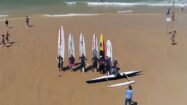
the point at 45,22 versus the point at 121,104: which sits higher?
the point at 45,22

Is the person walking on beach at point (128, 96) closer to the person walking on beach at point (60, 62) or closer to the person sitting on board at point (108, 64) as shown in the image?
the person sitting on board at point (108, 64)

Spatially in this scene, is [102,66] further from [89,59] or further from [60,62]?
[89,59]

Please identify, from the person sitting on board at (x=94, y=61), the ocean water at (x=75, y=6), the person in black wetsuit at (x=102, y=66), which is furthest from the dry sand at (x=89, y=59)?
the ocean water at (x=75, y=6)

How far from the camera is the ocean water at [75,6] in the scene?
41.8m

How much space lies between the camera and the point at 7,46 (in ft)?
94.3

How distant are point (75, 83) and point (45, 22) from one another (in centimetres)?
1419

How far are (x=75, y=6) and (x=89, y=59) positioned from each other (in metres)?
20.1

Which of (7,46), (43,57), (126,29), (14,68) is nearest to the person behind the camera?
(14,68)

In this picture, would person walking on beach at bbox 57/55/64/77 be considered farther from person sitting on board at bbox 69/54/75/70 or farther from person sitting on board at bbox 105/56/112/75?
person sitting on board at bbox 105/56/112/75

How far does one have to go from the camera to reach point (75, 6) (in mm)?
45094

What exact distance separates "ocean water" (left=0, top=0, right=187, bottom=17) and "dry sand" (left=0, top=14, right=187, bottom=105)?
565 cm

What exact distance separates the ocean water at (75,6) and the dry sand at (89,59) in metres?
5.65

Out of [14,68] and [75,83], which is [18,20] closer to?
[14,68]

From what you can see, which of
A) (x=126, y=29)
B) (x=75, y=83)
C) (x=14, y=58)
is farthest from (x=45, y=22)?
(x=75, y=83)
